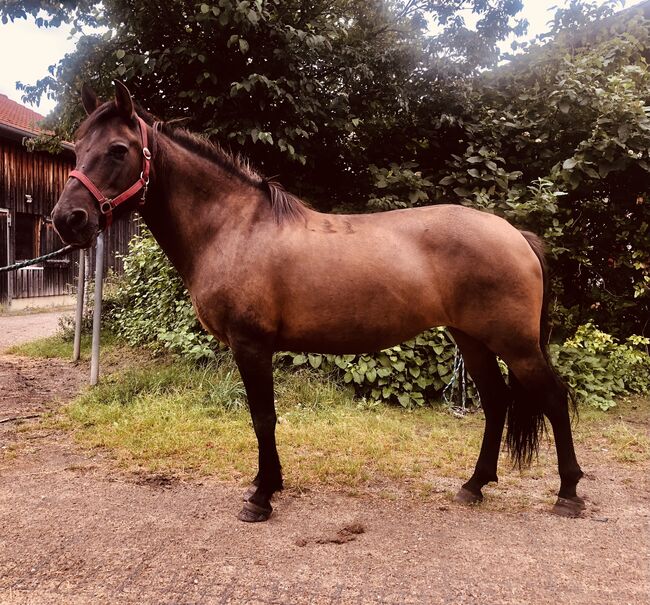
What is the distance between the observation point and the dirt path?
→ 2221mm

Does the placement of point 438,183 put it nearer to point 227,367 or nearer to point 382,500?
point 227,367

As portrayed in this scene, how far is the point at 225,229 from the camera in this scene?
10.1 ft

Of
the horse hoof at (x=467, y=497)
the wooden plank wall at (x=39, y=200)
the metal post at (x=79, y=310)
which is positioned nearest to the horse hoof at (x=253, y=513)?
the horse hoof at (x=467, y=497)

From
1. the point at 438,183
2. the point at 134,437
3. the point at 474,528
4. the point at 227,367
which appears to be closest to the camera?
the point at 474,528

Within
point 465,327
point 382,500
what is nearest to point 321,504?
point 382,500

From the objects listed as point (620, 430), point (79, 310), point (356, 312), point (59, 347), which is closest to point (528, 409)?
point (356, 312)

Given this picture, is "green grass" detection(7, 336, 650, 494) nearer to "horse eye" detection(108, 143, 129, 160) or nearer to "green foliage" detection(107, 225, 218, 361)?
"green foliage" detection(107, 225, 218, 361)

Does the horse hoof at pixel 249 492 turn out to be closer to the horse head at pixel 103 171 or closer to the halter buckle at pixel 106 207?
the horse head at pixel 103 171

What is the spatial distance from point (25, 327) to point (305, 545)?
1051 cm

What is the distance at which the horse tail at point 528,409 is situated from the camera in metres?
3.20

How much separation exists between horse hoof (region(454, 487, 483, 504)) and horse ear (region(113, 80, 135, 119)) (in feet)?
9.82

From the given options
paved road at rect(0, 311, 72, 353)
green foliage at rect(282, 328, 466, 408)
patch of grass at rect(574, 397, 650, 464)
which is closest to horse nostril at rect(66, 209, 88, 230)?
green foliage at rect(282, 328, 466, 408)

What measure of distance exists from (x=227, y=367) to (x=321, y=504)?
274cm

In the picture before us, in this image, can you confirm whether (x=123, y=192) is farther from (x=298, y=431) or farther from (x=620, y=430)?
(x=620, y=430)
